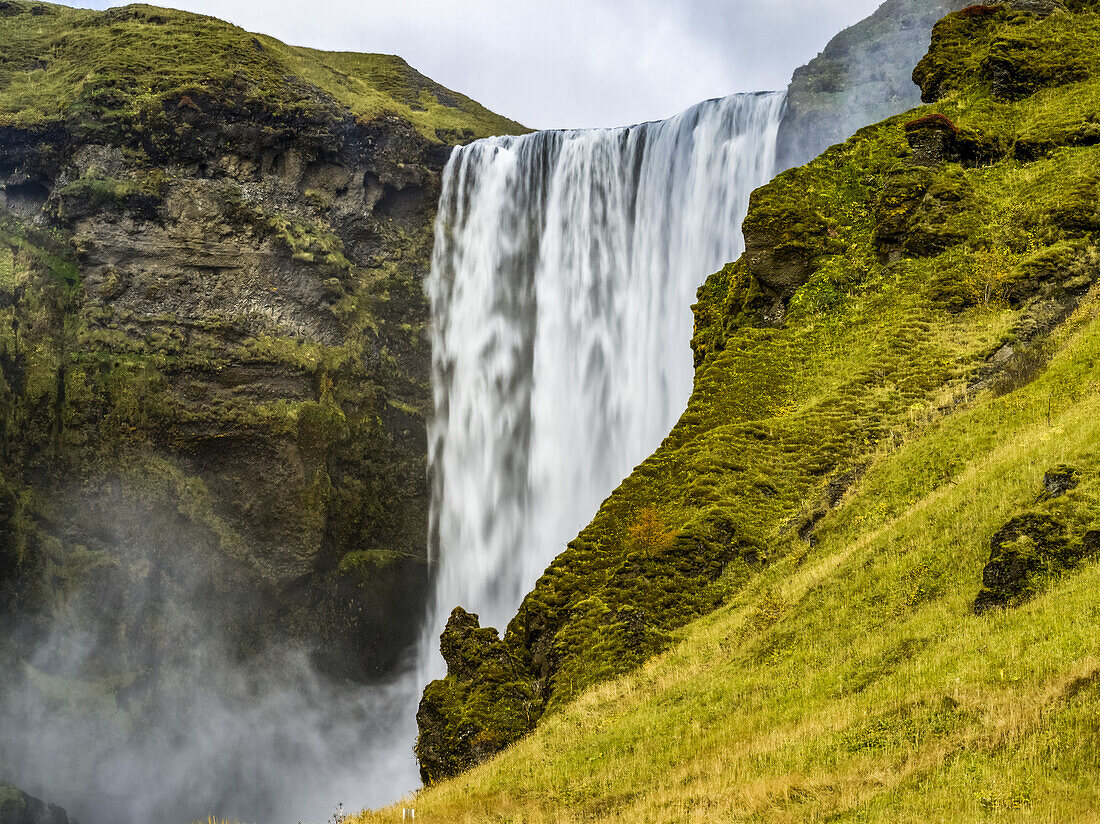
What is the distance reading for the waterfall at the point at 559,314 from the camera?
4622cm

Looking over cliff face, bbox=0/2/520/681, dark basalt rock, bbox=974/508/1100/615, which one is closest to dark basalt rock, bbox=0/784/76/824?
cliff face, bbox=0/2/520/681

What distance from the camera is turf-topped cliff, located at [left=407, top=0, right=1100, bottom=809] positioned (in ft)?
31.6

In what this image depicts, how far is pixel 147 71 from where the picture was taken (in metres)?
50.7

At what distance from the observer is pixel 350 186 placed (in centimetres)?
5316

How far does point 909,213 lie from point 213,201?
1443 inches

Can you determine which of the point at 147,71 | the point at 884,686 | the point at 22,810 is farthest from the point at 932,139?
the point at 22,810

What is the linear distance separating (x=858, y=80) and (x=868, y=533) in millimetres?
39190

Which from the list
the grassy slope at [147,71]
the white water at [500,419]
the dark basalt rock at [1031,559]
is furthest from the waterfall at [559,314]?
the dark basalt rock at [1031,559]

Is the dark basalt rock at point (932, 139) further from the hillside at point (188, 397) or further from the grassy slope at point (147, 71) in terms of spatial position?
the grassy slope at point (147, 71)

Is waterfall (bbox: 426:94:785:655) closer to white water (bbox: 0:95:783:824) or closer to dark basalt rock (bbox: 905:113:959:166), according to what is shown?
white water (bbox: 0:95:783:824)

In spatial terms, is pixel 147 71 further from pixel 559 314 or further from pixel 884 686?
pixel 884 686

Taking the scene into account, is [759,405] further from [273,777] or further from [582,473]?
[273,777]

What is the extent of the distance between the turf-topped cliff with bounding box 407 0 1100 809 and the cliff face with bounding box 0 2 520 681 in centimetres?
2801

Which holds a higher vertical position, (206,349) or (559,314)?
(206,349)
